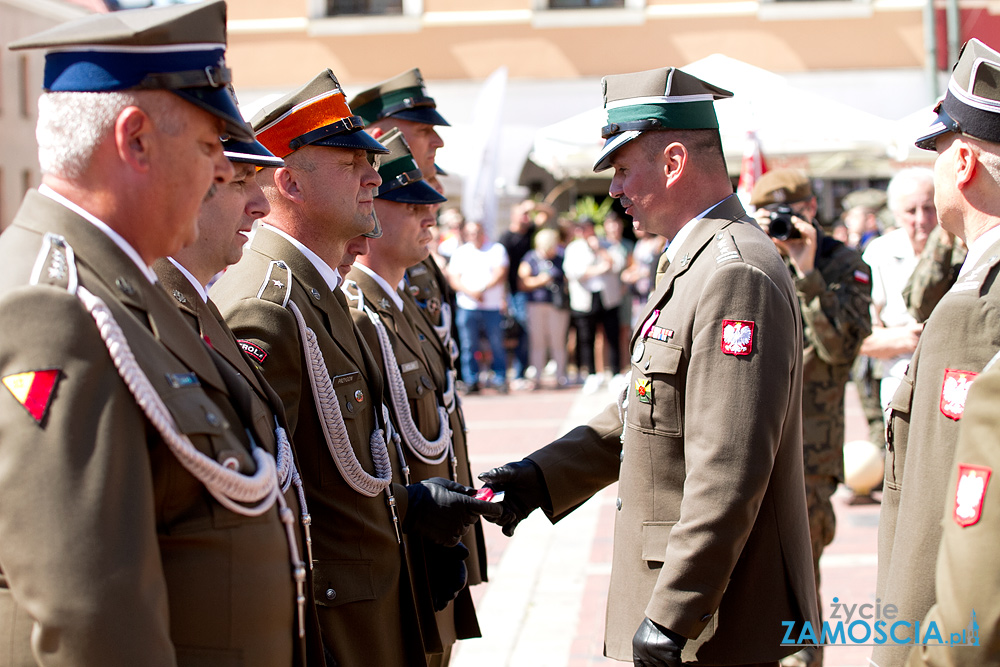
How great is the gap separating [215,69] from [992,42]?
645 inches

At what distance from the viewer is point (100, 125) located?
1.72 m

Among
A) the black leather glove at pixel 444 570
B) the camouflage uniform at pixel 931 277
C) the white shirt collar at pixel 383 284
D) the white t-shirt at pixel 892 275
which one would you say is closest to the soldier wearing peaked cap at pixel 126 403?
the black leather glove at pixel 444 570

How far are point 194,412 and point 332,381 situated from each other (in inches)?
42.1

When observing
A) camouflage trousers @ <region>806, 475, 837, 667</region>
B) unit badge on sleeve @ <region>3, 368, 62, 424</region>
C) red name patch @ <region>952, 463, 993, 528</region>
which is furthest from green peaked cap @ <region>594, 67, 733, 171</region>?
camouflage trousers @ <region>806, 475, 837, 667</region>

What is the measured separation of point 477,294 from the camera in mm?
12336

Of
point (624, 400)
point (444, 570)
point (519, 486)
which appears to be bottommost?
point (444, 570)

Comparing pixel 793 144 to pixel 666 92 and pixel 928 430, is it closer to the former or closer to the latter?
pixel 666 92

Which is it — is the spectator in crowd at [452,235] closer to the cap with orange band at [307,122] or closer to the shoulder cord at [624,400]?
the cap with orange band at [307,122]

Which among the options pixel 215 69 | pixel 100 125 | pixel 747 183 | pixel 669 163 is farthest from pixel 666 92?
pixel 747 183

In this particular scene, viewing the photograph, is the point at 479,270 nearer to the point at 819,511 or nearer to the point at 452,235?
the point at 452,235

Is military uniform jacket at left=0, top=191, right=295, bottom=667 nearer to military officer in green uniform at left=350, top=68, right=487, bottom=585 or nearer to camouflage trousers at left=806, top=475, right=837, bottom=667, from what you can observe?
military officer in green uniform at left=350, top=68, right=487, bottom=585

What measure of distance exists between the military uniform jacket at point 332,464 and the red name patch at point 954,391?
57.5 inches

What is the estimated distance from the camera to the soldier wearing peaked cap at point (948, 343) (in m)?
2.31

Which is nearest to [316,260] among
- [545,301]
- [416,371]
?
[416,371]
